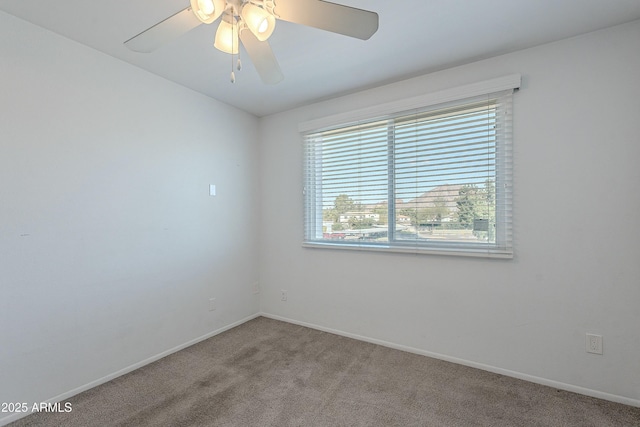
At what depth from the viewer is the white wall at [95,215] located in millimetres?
1728

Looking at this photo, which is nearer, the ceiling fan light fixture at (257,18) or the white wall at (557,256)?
the ceiling fan light fixture at (257,18)

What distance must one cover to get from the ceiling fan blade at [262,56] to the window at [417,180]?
4.57ft

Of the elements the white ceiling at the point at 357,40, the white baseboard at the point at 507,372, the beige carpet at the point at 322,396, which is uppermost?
the white ceiling at the point at 357,40

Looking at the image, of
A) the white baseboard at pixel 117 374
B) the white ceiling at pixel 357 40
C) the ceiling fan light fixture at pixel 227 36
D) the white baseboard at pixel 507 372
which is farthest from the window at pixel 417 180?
the ceiling fan light fixture at pixel 227 36

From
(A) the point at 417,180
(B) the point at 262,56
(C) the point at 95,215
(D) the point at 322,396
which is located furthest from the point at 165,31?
(D) the point at 322,396

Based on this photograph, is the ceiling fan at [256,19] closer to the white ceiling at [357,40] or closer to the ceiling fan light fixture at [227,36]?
the ceiling fan light fixture at [227,36]

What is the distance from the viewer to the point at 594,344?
188 centimetres

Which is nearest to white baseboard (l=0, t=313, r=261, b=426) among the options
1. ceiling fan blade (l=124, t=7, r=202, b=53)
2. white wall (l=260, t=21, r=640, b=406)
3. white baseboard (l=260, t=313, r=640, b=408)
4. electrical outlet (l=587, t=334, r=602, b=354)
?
white baseboard (l=260, t=313, r=640, b=408)

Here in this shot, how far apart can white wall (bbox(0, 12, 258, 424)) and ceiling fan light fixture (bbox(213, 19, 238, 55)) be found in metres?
1.33

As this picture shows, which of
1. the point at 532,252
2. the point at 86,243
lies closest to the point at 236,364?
the point at 86,243

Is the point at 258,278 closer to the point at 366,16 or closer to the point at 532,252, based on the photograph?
the point at 532,252

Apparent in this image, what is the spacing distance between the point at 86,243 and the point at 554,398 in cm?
331

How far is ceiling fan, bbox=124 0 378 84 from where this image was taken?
3.75ft

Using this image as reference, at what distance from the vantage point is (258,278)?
137 inches
